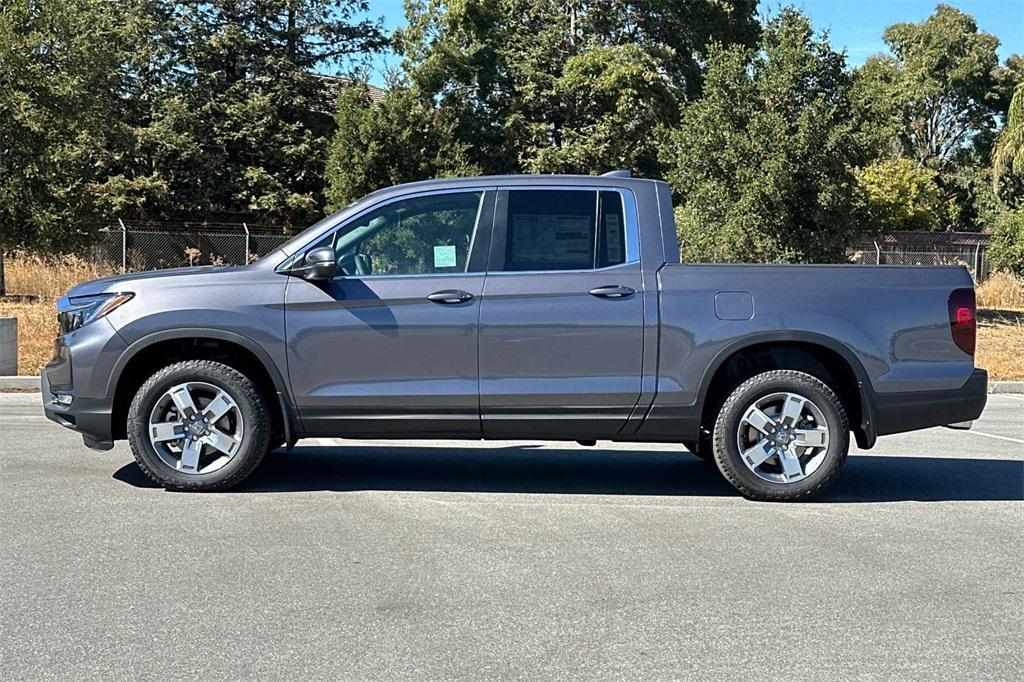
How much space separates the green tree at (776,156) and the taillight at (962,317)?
57.7 feet

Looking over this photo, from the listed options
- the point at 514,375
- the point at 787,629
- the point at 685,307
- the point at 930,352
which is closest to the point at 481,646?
the point at 787,629

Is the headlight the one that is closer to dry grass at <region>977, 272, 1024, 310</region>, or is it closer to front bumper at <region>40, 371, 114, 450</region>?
front bumper at <region>40, 371, 114, 450</region>

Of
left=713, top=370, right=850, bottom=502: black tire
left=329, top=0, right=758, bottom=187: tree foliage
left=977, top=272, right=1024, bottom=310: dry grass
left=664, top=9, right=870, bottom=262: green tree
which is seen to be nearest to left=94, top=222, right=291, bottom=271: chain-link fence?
left=329, top=0, right=758, bottom=187: tree foliage

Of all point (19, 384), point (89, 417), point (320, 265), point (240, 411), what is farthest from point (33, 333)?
point (320, 265)

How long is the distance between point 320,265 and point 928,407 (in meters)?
3.86

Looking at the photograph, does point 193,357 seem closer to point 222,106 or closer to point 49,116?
point 49,116

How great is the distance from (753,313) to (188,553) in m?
3.55

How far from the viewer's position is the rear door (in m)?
6.80

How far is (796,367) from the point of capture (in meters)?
7.08

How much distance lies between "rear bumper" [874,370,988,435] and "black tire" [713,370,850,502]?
0.84 ft

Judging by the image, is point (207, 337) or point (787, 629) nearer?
point (787, 629)

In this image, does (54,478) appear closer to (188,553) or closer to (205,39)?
(188,553)

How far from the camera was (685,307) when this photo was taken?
6.83 metres

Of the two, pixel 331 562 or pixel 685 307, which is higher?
pixel 685 307
